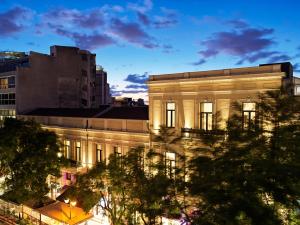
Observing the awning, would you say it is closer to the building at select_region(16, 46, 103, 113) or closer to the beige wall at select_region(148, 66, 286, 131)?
the beige wall at select_region(148, 66, 286, 131)

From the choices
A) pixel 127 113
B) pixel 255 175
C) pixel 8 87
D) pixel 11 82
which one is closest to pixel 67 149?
pixel 127 113

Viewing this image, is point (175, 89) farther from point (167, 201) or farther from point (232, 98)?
point (167, 201)

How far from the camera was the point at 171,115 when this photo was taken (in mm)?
23438

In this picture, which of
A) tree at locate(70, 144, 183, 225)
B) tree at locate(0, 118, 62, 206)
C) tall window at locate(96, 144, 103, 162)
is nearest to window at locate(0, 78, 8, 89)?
tree at locate(0, 118, 62, 206)

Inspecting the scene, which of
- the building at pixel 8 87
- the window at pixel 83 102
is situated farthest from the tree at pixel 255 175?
the window at pixel 83 102

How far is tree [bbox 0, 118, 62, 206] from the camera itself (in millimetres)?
28141

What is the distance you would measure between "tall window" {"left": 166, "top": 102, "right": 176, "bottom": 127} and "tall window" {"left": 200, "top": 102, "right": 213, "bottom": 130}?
2.45m

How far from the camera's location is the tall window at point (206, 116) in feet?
70.0

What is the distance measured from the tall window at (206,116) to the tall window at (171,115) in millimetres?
2446

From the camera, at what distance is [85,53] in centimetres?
5381

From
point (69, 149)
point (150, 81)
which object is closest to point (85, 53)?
point (69, 149)

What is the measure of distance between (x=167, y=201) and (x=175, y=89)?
9.41 metres

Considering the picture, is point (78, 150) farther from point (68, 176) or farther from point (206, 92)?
point (206, 92)

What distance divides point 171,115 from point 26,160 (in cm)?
1527
